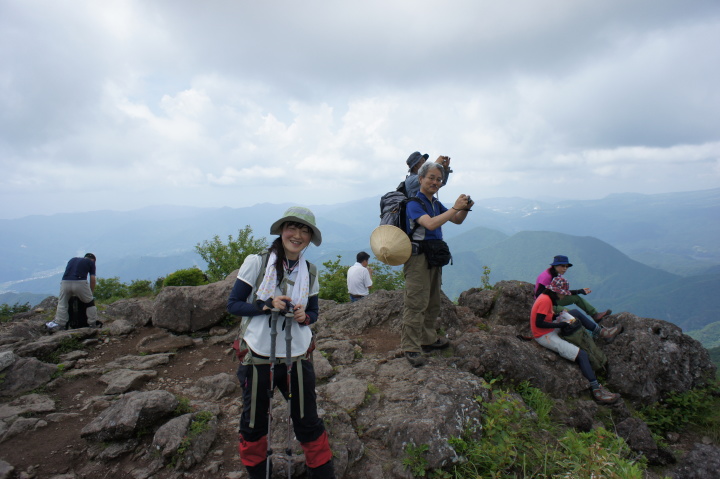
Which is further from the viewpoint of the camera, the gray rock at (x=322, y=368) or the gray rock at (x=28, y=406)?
the gray rock at (x=322, y=368)

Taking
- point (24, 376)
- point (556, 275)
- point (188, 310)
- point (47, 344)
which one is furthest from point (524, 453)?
point (47, 344)

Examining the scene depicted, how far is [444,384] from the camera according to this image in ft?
15.4

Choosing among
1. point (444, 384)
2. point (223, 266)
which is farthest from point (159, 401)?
point (223, 266)

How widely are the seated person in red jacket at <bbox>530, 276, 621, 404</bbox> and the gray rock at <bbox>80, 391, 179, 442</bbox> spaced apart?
21.0 ft

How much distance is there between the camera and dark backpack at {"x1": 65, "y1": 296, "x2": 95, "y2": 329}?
8.83 m

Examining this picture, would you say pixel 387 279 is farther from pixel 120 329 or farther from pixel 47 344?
pixel 47 344

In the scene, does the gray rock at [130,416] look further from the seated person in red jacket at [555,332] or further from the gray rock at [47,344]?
the seated person in red jacket at [555,332]

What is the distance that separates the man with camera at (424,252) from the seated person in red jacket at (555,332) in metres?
2.37

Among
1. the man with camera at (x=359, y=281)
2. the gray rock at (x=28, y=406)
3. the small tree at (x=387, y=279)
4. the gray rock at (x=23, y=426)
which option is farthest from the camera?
the small tree at (x=387, y=279)

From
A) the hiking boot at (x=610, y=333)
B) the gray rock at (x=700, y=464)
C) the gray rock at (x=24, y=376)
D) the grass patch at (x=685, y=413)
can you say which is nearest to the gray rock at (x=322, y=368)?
the gray rock at (x=24, y=376)

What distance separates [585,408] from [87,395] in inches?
320

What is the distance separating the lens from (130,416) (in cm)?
404

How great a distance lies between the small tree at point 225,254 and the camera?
19062 millimetres

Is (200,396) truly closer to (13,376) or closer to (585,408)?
(13,376)
